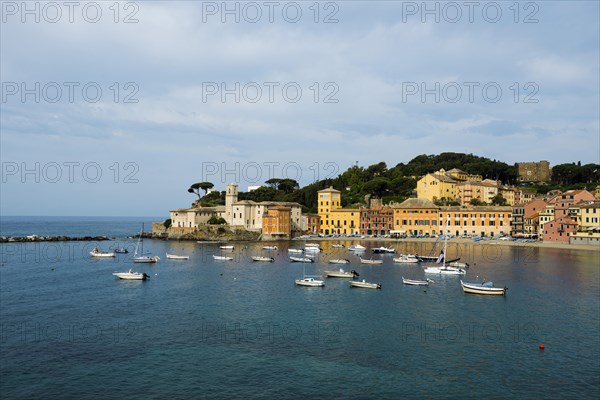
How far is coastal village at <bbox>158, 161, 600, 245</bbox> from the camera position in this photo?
8144 centimetres

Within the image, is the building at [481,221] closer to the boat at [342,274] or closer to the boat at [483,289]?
the boat at [342,274]

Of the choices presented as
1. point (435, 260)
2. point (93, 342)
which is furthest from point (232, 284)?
point (435, 260)

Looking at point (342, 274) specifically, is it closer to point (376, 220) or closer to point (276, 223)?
point (276, 223)

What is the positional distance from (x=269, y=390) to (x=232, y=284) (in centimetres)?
2452

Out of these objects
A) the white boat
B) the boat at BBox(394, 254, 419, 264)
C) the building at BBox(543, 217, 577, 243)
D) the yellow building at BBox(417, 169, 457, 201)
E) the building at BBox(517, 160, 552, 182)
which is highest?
the building at BBox(517, 160, 552, 182)

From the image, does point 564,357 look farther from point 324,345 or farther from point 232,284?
point 232,284

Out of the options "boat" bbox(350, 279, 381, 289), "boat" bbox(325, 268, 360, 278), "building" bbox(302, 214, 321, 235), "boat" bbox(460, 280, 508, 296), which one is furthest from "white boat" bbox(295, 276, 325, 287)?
"building" bbox(302, 214, 321, 235)

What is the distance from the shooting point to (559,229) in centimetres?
7775

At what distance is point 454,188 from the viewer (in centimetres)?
10850

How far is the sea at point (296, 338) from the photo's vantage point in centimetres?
1973

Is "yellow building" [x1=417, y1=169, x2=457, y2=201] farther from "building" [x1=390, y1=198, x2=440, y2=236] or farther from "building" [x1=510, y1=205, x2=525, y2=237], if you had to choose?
"building" [x1=510, y1=205, x2=525, y2=237]

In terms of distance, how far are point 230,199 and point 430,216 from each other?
39465 mm

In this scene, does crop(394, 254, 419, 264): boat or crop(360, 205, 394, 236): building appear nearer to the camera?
crop(394, 254, 419, 264): boat

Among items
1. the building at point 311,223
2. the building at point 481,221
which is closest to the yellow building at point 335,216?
the building at point 311,223
